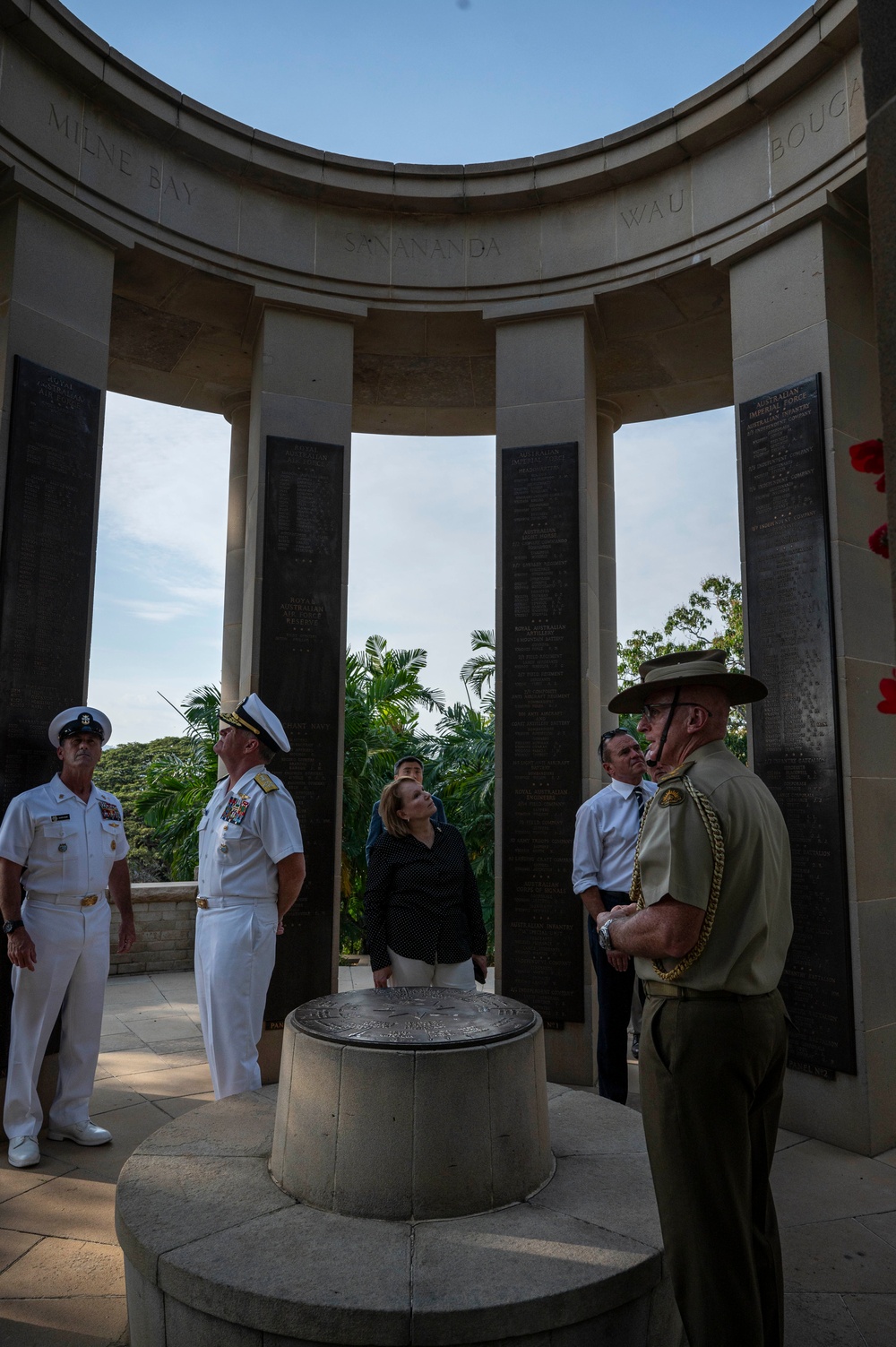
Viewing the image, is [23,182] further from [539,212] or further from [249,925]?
[249,925]

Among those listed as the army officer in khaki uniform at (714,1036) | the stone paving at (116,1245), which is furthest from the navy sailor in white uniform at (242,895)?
the army officer in khaki uniform at (714,1036)

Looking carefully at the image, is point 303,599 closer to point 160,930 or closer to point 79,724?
point 79,724

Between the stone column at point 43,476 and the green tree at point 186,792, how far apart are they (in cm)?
684

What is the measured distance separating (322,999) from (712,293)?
5446mm

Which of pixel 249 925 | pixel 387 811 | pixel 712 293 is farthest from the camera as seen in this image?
pixel 712 293

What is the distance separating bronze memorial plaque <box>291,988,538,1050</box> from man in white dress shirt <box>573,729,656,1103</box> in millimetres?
1208

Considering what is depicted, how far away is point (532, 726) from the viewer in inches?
240

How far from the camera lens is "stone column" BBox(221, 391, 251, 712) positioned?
7.59 m

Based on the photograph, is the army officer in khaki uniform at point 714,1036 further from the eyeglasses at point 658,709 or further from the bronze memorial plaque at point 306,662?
the bronze memorial plaque at point 306,662

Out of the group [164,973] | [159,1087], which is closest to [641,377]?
[159,1087]

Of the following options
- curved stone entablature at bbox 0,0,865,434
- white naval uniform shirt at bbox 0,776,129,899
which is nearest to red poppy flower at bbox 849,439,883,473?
white naval uniform shirt at bbox 0,776,129,899

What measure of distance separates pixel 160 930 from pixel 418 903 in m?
5.72

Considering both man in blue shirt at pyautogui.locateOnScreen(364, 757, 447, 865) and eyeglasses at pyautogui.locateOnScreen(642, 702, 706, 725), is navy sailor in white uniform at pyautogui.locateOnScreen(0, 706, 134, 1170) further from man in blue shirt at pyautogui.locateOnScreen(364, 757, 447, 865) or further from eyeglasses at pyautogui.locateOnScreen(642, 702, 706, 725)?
eyeglasses at pyautogui.locateOnScreen(642, 702, 706, 725)

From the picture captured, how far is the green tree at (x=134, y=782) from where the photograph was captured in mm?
20750
